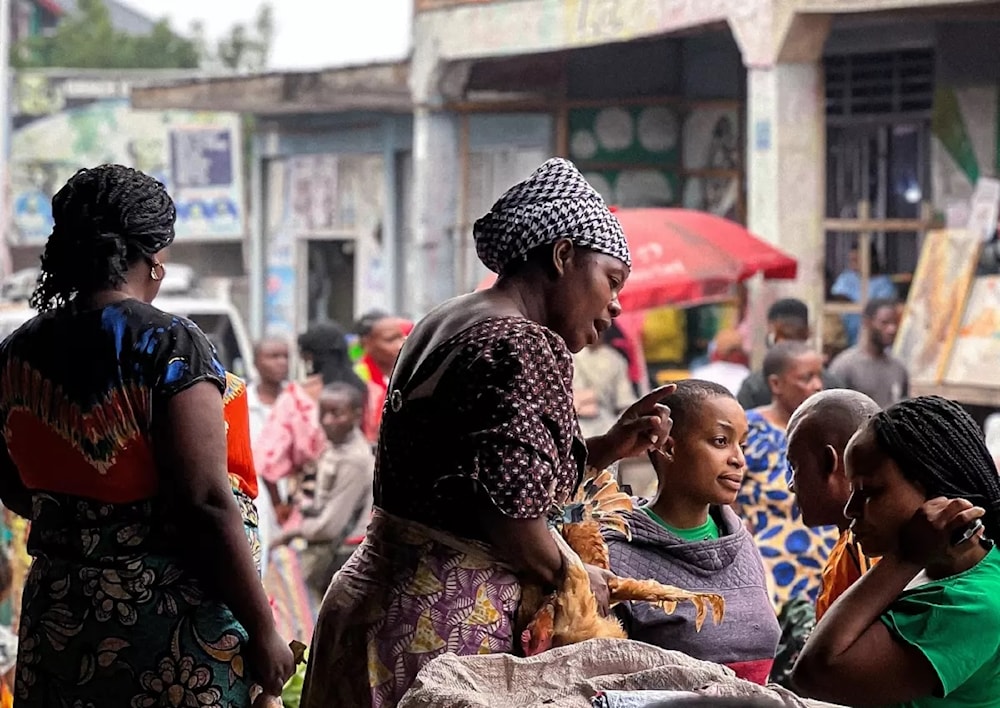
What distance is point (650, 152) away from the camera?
46.8ft

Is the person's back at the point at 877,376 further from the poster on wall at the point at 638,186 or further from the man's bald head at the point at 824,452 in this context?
the man's bald head at the point at 824,452

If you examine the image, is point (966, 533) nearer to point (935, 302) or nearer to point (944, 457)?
point (944, 457)

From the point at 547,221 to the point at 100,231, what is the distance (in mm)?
925

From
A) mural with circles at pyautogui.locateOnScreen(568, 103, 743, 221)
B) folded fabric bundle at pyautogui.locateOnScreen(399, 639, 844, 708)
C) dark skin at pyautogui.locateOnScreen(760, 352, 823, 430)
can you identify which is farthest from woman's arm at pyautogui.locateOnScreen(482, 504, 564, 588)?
mural with circles at pyautogui.locateOnScreen(568, 103, 743, 221)

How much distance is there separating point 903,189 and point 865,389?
10.7 ft

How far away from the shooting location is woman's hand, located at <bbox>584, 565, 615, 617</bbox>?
3.25 meters

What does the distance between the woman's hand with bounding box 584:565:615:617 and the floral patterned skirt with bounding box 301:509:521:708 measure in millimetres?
154

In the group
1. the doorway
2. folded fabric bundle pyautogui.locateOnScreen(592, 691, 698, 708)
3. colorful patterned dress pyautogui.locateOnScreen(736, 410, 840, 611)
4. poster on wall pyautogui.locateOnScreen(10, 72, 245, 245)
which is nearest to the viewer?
folded fabric bundle pyautogui.locateOnScreen(592, 691, 698, 708)

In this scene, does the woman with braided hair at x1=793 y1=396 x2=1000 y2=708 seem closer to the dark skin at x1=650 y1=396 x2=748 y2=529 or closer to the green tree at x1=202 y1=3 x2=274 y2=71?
the dark skin at x1=650 y1=396 x2=748 y2=529

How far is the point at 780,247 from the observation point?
10688 mm

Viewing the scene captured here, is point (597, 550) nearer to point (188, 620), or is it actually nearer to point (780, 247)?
point (188, 620)

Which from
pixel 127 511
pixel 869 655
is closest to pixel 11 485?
pixel 127 511

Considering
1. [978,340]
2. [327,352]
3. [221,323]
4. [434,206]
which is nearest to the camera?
[327,352]

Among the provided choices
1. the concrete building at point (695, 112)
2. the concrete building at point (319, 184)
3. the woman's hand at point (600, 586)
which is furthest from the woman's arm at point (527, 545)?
the concrete building at point (319, 184)
